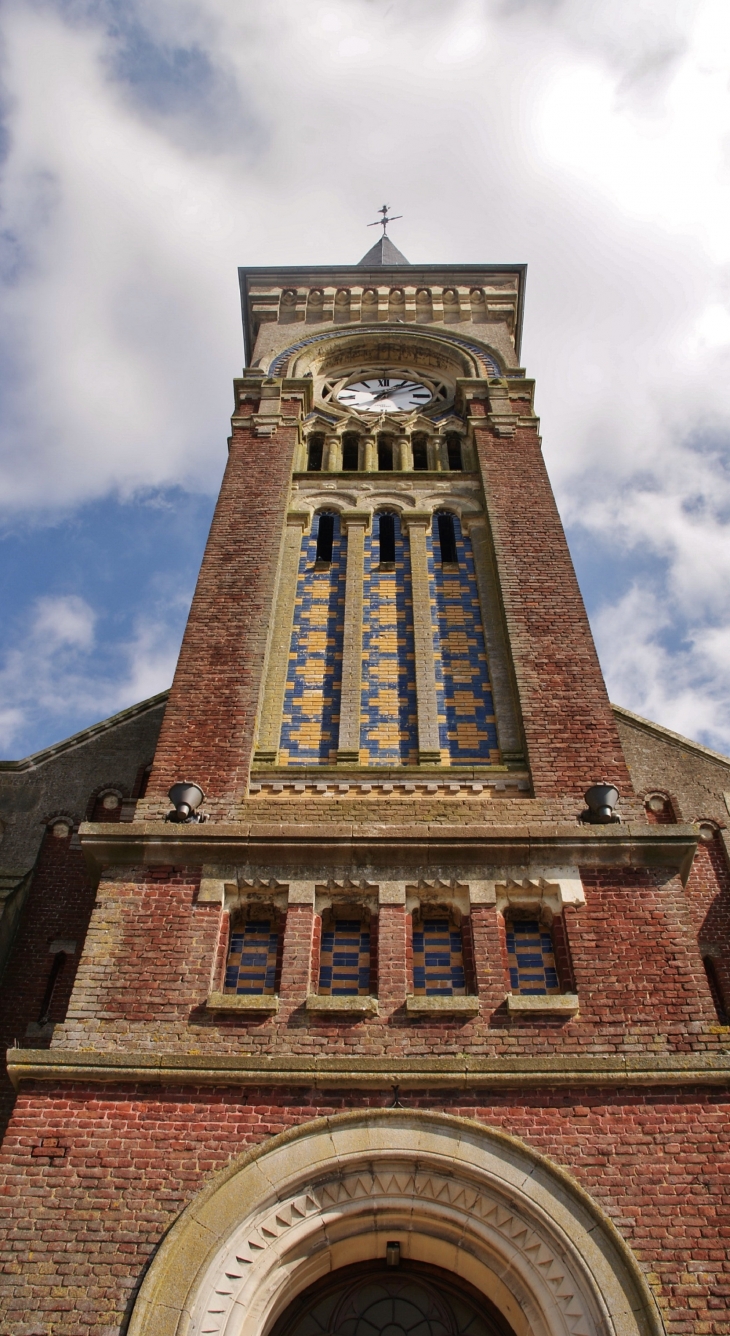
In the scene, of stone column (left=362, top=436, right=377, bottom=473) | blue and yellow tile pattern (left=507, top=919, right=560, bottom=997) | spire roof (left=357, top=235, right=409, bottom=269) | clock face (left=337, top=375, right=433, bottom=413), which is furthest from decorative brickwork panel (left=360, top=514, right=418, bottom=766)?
spire roof (left=357, top=235, right=409, bottom=269)

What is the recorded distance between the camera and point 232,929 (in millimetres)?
10516

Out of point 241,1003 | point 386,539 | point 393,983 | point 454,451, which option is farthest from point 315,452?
point 241,1003

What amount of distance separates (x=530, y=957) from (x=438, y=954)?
33.7 inches

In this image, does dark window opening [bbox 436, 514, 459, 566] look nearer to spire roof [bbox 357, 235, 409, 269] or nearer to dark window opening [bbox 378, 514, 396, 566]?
dark window opening [bbox 378, 514, 396, 566]

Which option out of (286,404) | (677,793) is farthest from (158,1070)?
(286,404)

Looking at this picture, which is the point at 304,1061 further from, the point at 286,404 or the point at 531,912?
the point at 286,404

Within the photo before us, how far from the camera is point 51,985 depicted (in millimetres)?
11812

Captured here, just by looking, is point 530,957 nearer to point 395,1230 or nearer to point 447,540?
point 395,1230

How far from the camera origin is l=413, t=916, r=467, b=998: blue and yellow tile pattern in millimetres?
9922

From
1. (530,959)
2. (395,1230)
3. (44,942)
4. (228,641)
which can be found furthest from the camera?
(228,641)

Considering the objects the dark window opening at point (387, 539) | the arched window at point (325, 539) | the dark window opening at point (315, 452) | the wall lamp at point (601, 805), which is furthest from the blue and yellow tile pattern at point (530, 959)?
the dark window opening at point (315, 452)

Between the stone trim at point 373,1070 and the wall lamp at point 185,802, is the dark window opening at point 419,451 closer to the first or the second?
the wall lamp at point 185,802

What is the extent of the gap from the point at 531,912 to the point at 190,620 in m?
6.05

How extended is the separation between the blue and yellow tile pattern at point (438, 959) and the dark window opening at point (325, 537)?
281 inches
